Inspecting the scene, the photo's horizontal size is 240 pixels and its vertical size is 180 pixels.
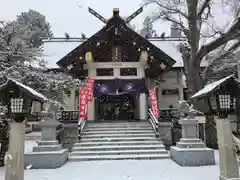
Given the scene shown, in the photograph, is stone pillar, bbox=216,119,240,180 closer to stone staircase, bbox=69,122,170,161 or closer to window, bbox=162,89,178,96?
stone staircase, bbox=69,122,170,161

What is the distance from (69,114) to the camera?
13.8m

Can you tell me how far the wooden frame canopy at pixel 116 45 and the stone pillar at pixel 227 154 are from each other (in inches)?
333

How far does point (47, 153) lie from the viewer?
325 inches

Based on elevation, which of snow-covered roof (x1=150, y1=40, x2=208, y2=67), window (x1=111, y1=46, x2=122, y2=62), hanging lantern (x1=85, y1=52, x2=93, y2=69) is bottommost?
hanging lantern (x1=85, y1=52, x2=93, y2=69)

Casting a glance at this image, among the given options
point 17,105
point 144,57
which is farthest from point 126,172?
point 144,57

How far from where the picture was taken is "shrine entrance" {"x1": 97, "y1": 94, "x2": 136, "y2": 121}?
18391mm

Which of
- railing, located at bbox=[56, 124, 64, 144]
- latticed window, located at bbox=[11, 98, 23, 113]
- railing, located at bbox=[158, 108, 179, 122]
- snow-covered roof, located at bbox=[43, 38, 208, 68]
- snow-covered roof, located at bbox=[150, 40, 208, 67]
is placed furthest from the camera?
snow-covered roof, located at bbox=[43, 38, 208, 68]

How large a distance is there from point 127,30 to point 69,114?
6475 mm

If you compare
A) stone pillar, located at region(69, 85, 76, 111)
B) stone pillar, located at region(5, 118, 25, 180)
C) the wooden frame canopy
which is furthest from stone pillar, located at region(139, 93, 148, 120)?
stone pillar, located at region(5, 118, 25, 180)

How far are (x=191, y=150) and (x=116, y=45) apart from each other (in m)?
8.97

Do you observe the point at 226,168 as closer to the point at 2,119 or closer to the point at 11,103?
the point at 11,103

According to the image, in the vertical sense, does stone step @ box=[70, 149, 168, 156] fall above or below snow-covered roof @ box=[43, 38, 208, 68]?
below

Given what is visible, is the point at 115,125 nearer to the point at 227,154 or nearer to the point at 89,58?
the point at 89,58

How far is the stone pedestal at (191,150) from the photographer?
8.20 metres
